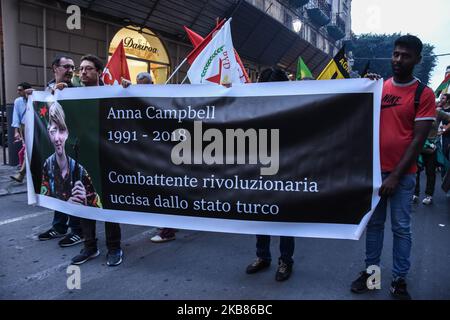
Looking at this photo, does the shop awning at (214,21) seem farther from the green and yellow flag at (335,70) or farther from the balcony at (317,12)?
the green and yellow flag at (335,70)

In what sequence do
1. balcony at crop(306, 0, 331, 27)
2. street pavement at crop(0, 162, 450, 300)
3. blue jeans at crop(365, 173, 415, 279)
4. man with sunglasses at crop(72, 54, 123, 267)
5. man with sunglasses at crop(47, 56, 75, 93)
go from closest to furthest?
blue jeans at crop(365, 173, 415, 279), street pavement at crop(0, 162, 450, 300), man with sunglasses at crop(72, 54, 123, 267), man with sunglasses at crop(47, 56, 75, 93), balcony at crop(306, 0, 331, 27)

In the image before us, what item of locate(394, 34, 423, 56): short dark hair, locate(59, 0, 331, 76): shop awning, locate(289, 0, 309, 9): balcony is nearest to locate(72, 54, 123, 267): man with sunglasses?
locate(394, 34, 423, 56): short dark hair

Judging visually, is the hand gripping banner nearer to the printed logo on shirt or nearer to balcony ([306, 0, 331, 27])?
the printed logo on shirt

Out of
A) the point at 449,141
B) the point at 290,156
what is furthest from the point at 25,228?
the point at 449,141

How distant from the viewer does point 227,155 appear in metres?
3.29

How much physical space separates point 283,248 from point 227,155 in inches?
38.3

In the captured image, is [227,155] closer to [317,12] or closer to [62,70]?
[62,70]

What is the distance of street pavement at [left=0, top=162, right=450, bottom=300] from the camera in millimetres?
3172

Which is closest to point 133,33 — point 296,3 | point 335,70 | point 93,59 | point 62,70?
point 335,70

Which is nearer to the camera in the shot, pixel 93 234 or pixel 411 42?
pixel 411 42

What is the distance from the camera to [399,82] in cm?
302

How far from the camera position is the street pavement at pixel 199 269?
317 centimetres

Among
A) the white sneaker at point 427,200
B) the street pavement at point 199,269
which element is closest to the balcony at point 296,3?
the white sneaker at point 427,200
